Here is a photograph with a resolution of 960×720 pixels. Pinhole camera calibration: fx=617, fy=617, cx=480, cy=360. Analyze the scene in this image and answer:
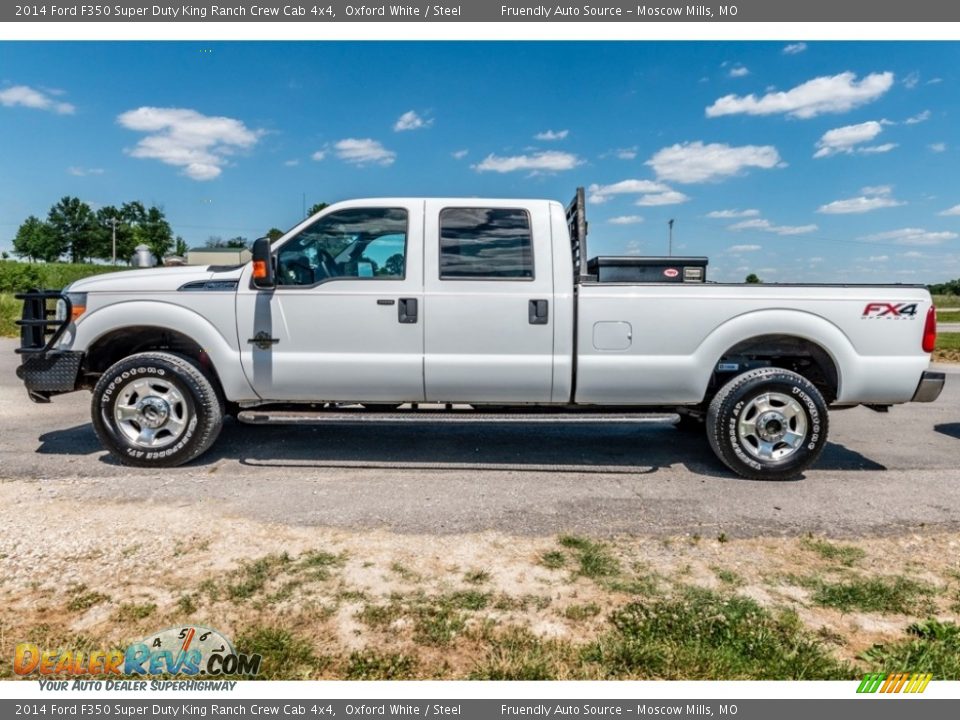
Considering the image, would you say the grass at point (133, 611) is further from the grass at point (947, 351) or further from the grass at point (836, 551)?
the grass at point (947, 351)

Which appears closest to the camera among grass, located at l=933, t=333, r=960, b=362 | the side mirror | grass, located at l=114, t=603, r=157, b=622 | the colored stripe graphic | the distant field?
the colored stripe graphic

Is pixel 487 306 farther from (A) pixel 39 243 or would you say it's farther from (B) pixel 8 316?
(A) pixel 39 243

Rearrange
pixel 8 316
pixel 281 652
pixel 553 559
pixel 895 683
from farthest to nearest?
1. pixel 8 316
2. pixel 553 559
3. pixel 281 652
4. pixel 895 683

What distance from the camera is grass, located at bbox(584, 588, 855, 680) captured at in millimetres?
2303

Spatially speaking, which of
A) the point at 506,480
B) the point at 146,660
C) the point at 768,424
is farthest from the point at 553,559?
the point at 768,424

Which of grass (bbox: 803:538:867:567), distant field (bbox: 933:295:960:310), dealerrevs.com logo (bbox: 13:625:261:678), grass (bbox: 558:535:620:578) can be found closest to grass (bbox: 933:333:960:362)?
grass (bbox: 803:538:867:567)

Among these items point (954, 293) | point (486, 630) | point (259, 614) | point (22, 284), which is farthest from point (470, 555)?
point (954, 293)

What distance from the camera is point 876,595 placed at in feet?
9.63

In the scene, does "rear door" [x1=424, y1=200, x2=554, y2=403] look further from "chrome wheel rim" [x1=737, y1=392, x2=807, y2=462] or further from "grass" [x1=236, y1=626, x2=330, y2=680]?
"grass" [x1=236, y1=626, x2=330, y2=680]

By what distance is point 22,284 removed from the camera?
49250mm

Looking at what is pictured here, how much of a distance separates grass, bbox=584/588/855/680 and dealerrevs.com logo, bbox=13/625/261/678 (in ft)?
4.49

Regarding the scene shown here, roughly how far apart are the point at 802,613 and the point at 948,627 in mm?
554

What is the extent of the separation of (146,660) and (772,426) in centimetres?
429

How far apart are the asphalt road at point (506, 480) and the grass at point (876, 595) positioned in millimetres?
692
